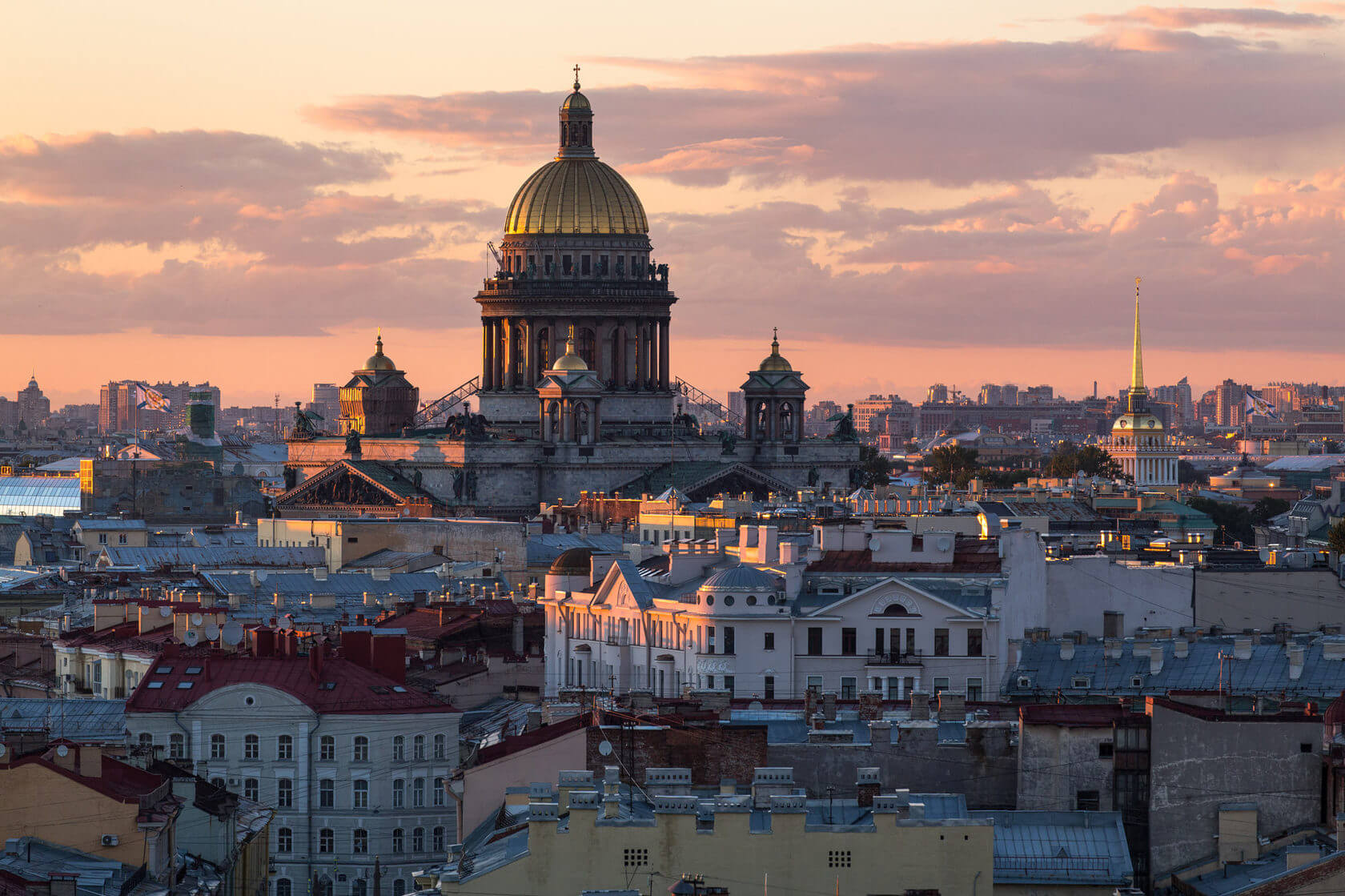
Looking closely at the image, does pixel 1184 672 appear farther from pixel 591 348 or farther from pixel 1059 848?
pixel 591 348

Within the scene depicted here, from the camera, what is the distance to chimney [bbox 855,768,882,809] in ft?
149

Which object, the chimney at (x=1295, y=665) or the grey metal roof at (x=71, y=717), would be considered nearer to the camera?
the grey metal roof at (x=71, y=717)

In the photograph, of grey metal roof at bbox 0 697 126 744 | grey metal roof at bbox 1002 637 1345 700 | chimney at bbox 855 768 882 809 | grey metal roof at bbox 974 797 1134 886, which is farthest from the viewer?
grey metal roof at bbox 1002 637 1345 700

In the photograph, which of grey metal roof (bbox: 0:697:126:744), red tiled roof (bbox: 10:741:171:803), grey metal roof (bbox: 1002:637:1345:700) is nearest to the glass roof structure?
grey metal roof (bbox: 0:697:126:744)

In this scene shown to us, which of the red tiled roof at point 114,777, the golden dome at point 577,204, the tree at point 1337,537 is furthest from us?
the golden dome at point 577,204

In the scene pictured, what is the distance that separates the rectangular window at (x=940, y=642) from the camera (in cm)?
6894

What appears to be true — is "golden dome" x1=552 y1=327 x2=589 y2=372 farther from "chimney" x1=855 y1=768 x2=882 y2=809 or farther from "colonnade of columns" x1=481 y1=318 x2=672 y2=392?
"chimney" x1=855 y1=768 x2=882 y2=809

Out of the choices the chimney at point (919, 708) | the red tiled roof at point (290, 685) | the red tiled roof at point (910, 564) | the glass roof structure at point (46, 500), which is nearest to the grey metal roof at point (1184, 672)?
the red tiled roof at point (910, 564)

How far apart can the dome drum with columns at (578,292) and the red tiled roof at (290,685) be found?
9648 cm

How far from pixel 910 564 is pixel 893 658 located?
462cm

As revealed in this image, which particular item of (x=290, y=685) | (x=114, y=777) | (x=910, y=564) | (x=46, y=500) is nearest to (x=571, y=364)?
(x=46, y=500)

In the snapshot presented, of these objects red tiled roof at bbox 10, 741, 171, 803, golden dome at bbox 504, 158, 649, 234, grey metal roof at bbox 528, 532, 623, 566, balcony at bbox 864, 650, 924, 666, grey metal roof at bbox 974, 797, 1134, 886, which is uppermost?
golden dome at bbox 504, 158, 649, 234

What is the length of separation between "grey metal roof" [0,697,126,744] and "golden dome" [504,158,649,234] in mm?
93427

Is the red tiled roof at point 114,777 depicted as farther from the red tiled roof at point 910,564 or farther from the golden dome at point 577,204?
the golden dome at point 577,204
